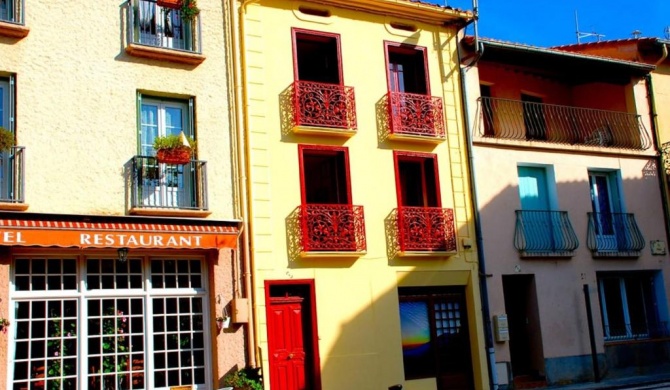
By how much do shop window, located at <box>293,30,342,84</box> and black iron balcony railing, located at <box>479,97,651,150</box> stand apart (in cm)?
431

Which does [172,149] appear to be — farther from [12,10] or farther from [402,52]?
[402,52]

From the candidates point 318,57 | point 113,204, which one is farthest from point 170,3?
point 113,204

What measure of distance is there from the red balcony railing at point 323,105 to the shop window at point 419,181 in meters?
1.76

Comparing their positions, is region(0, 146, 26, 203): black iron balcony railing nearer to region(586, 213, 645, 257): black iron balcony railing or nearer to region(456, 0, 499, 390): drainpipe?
region(456, 0, 499, 390): drainpipe

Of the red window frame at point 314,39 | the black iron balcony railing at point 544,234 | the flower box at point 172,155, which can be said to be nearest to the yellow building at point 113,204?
the flower box at point 172,155

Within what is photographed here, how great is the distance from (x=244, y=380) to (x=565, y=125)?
37.8ft

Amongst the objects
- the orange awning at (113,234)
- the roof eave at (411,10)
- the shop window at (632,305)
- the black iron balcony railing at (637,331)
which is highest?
the roof eave at (411,10)

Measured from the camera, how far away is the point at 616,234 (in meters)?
21.2

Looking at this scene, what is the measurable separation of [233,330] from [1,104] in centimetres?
570

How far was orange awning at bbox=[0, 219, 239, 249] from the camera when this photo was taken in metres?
13.5

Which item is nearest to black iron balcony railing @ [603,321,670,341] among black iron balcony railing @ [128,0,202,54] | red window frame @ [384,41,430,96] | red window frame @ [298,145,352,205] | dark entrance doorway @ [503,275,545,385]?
dark entrance doorway @ [503,275,545,385]

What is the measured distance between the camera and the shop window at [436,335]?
17859 millimetres

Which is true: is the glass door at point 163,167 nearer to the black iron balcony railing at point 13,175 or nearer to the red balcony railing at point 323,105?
the black iron balcony railing at point 13,175

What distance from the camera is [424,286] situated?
1814 centimetres
